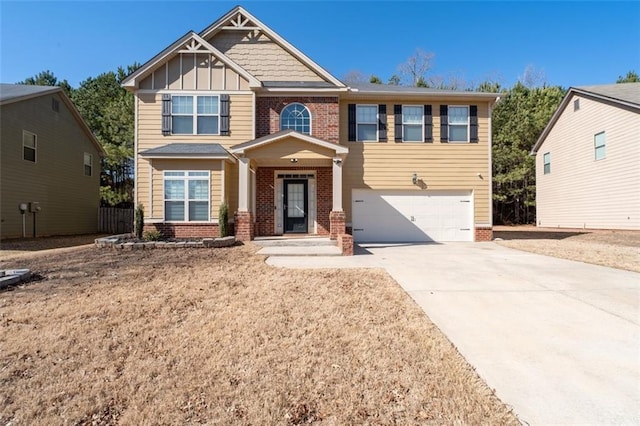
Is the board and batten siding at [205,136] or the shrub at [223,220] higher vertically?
the board and batten siding at [205,136]

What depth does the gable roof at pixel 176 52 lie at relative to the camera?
10977 millimetres

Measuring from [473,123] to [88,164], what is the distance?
19262 millimetres

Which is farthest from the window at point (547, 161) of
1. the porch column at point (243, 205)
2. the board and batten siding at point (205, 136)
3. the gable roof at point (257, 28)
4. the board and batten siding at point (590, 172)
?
the porch column at point (243, 205)

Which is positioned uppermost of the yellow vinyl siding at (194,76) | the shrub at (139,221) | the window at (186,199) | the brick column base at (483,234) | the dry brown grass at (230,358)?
the yellow vinyl siding at (194,76)

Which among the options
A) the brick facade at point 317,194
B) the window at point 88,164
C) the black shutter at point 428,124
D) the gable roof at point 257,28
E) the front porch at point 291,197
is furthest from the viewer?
the window at point 88,164

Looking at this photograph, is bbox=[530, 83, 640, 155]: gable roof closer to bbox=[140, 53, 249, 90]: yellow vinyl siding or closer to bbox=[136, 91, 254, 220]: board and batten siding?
bbox=[136, 91, 254, 220]: board and batten siding

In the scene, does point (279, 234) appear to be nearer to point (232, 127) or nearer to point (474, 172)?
point (232, 127)

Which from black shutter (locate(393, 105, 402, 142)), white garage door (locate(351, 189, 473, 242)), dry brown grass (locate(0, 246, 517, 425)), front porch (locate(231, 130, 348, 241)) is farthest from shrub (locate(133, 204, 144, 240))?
black shutter (locate(393, 105, 402, 142))

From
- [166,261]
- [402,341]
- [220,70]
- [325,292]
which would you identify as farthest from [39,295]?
[220,70]

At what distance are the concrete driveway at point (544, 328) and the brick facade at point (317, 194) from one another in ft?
15.6

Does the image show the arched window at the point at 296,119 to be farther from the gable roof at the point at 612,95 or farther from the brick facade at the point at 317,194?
the gable roof at the point at 612,95

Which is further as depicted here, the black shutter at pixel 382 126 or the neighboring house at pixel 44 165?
the neighboring house at pixel 44 165

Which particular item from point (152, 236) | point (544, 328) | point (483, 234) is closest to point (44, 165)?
point (152, 236)

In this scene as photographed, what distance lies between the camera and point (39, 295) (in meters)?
4.76
